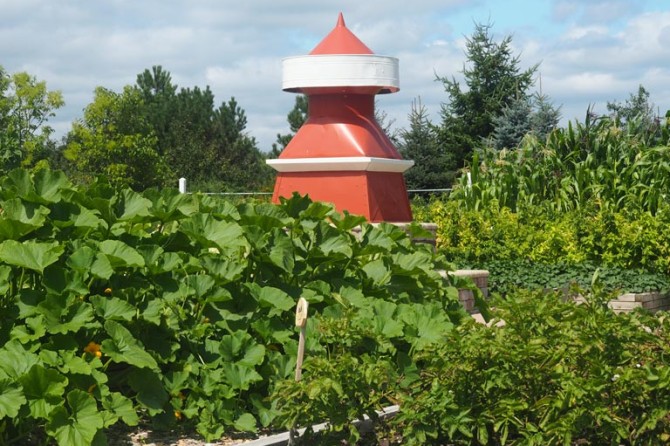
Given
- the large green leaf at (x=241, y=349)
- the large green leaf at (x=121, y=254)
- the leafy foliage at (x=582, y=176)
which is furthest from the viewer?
the leafy foliage at (x=582, y=176)

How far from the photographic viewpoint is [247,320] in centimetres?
492

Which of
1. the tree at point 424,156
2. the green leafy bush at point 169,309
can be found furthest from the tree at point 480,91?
the green leafy bush at point 169,309

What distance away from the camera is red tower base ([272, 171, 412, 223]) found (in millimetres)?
9391

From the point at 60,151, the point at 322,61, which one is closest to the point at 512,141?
the point at 322,61

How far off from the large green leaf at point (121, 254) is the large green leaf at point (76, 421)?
2.17 ft

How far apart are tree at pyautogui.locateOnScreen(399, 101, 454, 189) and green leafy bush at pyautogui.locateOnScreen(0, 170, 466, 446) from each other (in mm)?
22588

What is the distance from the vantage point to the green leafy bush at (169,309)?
4258 mm

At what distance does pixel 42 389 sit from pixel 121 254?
2.47 ft

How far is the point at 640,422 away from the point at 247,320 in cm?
194

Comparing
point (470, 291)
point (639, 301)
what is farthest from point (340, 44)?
point (639, 301)

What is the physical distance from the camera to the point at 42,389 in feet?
13.4

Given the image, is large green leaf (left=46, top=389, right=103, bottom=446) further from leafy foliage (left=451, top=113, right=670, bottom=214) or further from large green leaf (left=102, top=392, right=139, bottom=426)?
leafy foliage (left=451, top=113, right=670, bottom=214)

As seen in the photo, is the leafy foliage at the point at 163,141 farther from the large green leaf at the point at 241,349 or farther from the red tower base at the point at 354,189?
the large green leaf at the point at 241,349

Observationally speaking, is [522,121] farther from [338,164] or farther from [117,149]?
[338,164]
